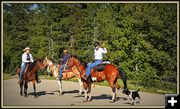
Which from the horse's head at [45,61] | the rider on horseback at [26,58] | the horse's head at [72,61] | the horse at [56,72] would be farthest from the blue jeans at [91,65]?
the rider on horseback at [26,58]

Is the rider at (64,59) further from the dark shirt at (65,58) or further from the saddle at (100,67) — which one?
the saddle at (100,67)

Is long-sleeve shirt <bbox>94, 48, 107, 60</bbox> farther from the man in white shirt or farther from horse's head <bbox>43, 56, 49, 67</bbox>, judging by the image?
the man in white shirt

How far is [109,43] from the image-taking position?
12.0 meters

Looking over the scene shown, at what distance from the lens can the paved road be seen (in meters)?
11.2

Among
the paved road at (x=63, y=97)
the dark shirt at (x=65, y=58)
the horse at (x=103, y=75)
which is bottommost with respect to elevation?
the paved road at (x=63, y=97)

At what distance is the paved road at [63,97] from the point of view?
11.2 metres

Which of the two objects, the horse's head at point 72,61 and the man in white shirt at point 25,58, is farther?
the man in white shirt at point 25,58

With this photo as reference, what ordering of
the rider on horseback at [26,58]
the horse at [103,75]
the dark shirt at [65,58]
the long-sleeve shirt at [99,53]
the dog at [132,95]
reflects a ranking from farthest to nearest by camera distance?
1. the dark shirt at [65,58]
2. the rider on horseback at [26,58]
3. the long-sleeve shirt at [99,53]
4. the horse at [103,75]
5. the dog at [132,95]

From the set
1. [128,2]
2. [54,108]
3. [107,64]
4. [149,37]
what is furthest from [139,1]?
[54,108]

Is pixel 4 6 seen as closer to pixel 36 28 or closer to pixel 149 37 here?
pixel 36 28

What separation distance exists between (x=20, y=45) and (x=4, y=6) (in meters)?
1.42

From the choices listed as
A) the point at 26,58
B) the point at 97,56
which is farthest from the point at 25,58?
the point at 97,56

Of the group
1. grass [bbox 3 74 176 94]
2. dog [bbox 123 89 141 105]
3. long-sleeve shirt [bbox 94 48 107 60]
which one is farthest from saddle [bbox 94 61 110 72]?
dog [bbox 123 89 141 105]

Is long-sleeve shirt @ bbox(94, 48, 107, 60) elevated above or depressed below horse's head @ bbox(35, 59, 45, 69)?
above
